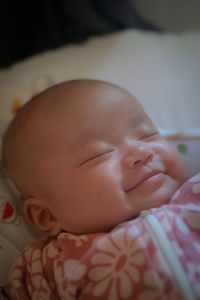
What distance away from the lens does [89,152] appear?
34.9 inches

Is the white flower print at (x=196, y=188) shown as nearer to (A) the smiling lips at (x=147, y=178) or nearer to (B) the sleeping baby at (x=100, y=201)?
(B) the sleeping baby at (x=100, y=201)

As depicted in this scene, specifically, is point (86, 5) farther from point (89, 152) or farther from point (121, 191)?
point (121, 191)

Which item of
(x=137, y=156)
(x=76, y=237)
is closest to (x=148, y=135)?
(x=137, y=156)

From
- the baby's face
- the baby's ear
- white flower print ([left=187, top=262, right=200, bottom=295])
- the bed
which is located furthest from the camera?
the bed

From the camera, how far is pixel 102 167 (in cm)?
86

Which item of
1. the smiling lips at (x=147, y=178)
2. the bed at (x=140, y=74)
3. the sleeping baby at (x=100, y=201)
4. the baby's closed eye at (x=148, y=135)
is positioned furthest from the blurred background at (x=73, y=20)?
the smiling lips at (x=147, y=178)

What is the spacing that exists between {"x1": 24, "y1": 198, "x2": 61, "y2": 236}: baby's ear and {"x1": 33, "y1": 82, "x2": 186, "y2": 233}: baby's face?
0.04 m

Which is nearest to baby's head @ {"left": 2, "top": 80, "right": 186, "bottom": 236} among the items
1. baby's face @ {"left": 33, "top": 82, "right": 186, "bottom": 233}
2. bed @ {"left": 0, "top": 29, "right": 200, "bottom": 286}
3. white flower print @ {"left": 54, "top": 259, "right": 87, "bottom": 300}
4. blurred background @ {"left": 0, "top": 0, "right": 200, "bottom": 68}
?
baby's face @ {"left": 33, "top": 82, "right": 186, "bottom": 233}

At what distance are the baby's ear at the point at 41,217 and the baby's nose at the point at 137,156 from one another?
0.29 metres

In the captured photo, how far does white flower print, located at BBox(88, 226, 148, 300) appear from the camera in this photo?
734 millimetres

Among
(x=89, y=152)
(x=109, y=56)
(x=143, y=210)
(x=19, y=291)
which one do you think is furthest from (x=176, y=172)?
(x=109, y=56)

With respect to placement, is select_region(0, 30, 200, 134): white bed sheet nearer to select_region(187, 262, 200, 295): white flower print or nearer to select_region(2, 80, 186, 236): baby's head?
select_region(2, 80, 186, 236): baby's head

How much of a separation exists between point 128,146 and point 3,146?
0.46 m

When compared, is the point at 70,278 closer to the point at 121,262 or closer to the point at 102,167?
the point at 121,262
